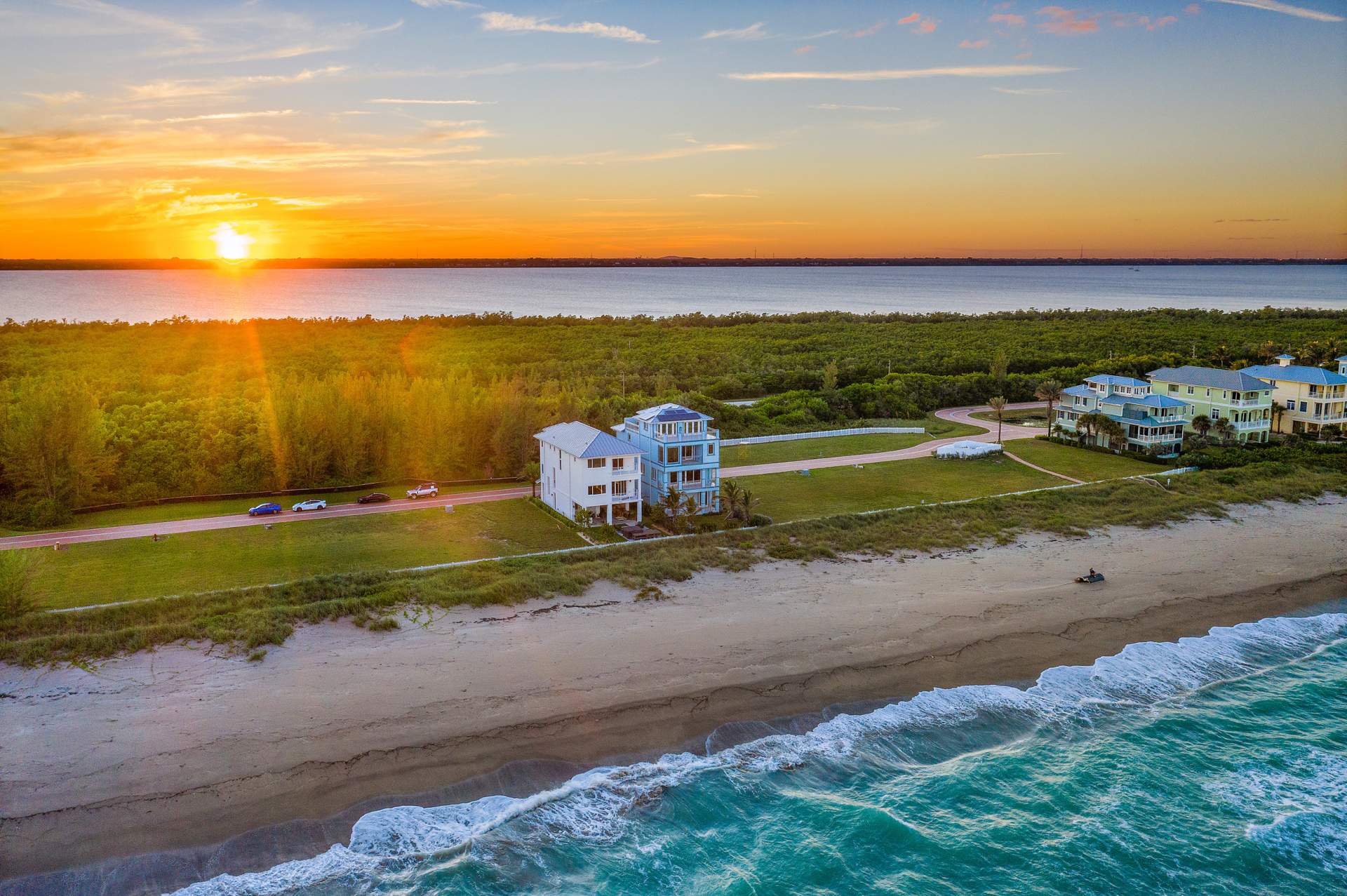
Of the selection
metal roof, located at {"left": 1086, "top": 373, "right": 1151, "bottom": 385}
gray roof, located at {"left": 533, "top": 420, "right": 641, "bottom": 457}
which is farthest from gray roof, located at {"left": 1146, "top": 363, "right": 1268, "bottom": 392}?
gray roof, located at {"left": 533, "top": 420, "right": 641, "bottom": 457}

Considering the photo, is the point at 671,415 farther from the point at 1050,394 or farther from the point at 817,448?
the point at 1050,394

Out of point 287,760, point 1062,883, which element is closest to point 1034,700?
point 1062,883

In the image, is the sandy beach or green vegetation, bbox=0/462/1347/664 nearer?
the sandy beach

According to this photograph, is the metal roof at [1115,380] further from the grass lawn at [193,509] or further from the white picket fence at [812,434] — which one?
the grass lawn at [193,509]

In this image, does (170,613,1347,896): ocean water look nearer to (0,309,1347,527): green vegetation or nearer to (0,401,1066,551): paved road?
(0,401,1066,551): paved road

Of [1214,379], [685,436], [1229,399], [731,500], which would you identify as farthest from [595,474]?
[1214,379]

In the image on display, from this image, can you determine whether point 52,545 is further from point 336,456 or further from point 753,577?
point 753,577
